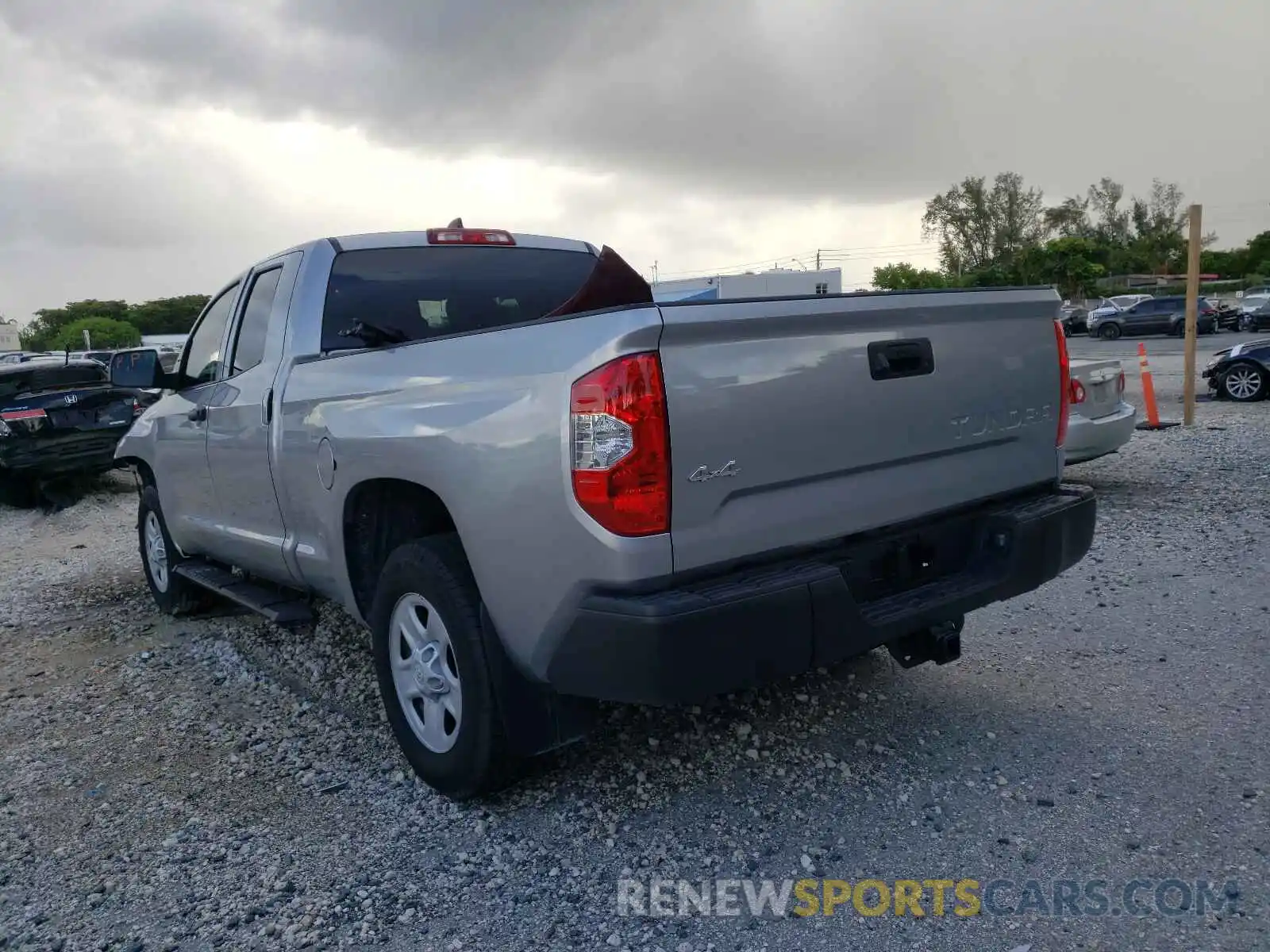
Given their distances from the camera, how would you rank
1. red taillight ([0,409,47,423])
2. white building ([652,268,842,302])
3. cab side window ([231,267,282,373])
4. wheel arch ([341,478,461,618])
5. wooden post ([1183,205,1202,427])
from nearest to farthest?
1. wheel arch ([341,478,461,618])
2. cab side window ([231,267,282,373])
3. red taillight ([0,409,47,423])
4. wooden post ([1183,205,1202,427])
5. white building ([652,268,842,302])

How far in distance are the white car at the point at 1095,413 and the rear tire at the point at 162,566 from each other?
20.1 feet

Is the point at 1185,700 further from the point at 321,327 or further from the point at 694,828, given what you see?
the point at 321,327

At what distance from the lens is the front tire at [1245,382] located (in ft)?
47.2

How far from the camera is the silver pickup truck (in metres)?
2.61

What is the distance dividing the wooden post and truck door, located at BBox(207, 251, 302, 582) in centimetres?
949

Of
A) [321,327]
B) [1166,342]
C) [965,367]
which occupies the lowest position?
[1166,342]

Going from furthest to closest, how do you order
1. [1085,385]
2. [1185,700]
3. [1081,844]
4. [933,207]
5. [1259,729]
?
[933,207]
[1085,385]
[1185,700]
[1259,729]
[1081,844]

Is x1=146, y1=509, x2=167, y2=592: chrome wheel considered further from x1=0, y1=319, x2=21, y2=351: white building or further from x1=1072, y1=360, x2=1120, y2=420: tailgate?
x1=0, y1=319, x2=21, y2=351: white building

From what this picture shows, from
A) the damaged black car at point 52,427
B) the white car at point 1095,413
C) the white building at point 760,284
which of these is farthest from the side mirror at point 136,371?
the white building at point 760,284

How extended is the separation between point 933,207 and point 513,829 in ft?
273

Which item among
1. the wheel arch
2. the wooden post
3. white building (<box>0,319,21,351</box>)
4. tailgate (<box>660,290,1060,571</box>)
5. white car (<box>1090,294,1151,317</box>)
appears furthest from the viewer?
white building (<box>0,319,21,351</box>)

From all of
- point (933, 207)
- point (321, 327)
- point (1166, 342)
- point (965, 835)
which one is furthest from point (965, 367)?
point (933, 207)

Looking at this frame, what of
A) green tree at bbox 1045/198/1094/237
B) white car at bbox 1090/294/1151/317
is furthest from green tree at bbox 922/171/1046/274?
white car at bbox 1090/294/1151/317

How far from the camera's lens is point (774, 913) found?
2.70 metres
